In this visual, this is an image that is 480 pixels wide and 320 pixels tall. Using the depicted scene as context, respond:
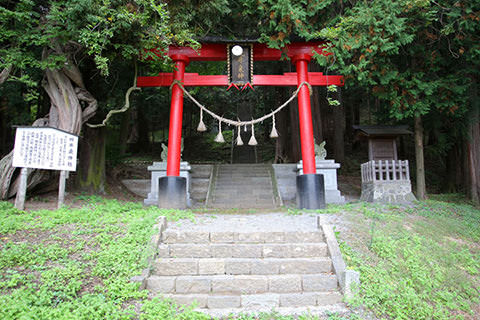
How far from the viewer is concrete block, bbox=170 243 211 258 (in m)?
4.83

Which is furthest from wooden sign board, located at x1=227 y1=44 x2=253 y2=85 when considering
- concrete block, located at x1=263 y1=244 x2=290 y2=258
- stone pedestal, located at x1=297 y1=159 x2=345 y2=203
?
concrete block, located at x1=263 y1=244 x2=290 y2=258

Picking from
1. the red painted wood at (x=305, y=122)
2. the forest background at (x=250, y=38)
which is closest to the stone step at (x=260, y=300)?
the red painted wood at (x=305, y=122)

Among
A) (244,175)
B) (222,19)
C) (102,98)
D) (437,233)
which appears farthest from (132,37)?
(437,233)

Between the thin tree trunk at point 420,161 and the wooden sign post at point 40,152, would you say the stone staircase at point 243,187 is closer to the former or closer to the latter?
the wooden sign post at point 40,152

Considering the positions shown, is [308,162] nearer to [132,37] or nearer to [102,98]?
[132,37]

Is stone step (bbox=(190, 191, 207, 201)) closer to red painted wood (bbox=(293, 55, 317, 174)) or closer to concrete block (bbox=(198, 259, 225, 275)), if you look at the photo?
red painted wood (bbox=(293, 55, 317, 174))

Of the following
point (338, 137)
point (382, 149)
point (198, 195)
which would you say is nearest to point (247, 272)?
point (198, 195)

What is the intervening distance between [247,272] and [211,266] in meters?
0.51

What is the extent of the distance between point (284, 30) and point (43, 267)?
689cm

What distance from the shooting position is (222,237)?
207 inches

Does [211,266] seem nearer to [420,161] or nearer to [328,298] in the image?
[328,298]

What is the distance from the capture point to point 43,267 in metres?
4.16

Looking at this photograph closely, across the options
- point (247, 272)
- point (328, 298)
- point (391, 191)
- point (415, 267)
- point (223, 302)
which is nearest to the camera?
point (223, 302)

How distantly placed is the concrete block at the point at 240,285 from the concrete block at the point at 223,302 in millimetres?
200
